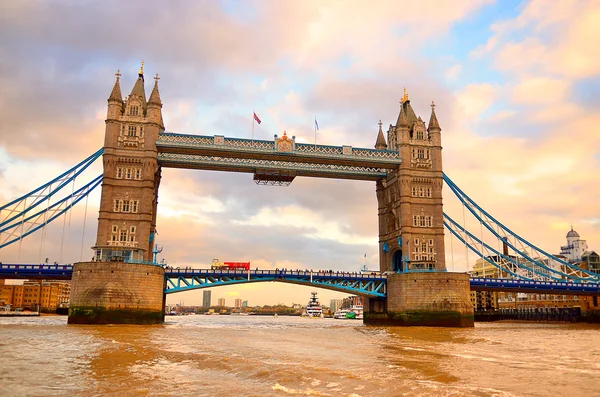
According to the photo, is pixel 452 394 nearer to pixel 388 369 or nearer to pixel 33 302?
pixel 388 369

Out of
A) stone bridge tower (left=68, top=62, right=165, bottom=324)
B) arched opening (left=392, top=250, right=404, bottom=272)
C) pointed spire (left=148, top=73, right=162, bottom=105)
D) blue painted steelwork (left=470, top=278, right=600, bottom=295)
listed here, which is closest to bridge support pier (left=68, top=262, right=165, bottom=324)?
stone bridge tower (left=68, top=62, right=165, bottom=324)

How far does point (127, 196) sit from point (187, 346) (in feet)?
117

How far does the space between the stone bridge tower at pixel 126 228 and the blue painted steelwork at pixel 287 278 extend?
164 inches

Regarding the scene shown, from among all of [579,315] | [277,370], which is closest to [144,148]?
[277,370]

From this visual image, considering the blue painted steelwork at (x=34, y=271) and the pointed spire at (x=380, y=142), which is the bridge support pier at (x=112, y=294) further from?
the pointed spire at (x=380, y=142)

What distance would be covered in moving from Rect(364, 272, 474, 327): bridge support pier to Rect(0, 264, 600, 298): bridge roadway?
4728mm

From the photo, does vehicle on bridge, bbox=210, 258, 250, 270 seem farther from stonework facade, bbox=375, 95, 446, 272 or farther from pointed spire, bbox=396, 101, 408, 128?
pointed spire, bbox=396, 101, 408, 128

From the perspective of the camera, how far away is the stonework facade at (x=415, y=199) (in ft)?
211

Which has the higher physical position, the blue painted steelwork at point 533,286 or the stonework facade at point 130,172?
the stonework facade at point 130,172

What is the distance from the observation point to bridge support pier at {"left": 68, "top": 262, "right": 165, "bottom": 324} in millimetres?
50188

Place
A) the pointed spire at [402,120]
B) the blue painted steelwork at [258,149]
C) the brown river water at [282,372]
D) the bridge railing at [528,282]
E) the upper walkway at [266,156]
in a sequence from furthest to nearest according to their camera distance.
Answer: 1. the bridge railing at [528,282]
2. the pointed spire at [402,120]
3. the upper walkway at [266,156]
4. the blue painted steelwork at [258,149]
5. the brown river water at [282,372]

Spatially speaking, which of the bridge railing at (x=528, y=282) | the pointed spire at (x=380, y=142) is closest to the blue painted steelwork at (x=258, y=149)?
the pointed spire at (x=380, y=142)

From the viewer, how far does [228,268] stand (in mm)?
62812

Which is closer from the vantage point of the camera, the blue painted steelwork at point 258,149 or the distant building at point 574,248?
the blue painted steelwork at point 258,149
